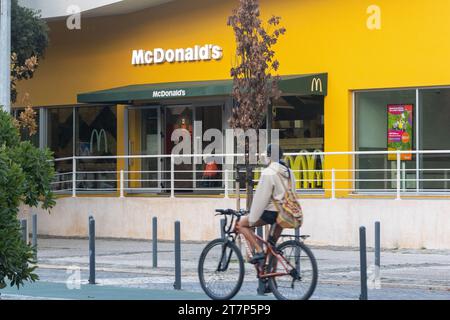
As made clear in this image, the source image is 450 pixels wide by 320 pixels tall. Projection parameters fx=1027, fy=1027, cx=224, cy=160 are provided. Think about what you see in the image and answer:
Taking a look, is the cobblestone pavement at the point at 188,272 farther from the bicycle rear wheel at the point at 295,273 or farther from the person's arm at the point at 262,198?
the person's arm at the point at 262,198

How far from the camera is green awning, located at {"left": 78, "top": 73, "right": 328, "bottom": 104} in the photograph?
2445cm

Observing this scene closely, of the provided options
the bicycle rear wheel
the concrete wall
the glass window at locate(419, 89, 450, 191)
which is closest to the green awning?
the glass window at locate(419, 89, 450, 191)

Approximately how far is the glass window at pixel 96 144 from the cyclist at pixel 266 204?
16330mm

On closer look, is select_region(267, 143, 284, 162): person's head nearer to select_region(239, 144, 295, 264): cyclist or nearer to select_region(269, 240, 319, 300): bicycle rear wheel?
select_region(239, 144, 295, 264): cyclist

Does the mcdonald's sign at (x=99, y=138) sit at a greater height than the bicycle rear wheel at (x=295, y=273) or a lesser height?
greater

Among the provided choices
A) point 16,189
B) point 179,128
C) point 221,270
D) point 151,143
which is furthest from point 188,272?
point 151,143

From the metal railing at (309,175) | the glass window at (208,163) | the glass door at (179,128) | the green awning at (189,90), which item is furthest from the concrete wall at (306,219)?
the green awning at (189,90)

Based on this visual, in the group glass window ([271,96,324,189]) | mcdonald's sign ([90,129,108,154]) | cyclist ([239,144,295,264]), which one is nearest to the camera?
cyclist ([239,144,295,264])

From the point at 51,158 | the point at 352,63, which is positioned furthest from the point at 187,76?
the point at 51,158

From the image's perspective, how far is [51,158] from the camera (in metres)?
10.6

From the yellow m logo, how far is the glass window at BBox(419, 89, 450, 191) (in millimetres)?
2445

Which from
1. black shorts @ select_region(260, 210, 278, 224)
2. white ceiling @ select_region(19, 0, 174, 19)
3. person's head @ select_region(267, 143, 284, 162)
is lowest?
black shorts @ select_region(260, 210, 278, 224)

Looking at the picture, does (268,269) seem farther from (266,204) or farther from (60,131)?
(60,131)

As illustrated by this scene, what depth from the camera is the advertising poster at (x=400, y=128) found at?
23953 mm
